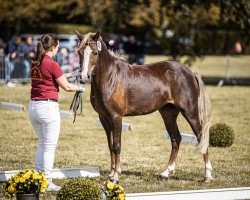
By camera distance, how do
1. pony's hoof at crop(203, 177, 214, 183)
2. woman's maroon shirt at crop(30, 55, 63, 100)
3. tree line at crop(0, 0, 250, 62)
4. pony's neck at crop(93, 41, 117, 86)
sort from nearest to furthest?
woman's maroon shirt at crop(30, 55, 63, 100)
pony's neck at crop(93, 41, 117, 86)
pony's hoof at crop(203, 177, 214, 183)
tree line at crop(0, 0, 250, 62)

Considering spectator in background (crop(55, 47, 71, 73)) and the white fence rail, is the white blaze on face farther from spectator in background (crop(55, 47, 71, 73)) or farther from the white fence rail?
spectator in background (crop(55, 47, 71, 73))

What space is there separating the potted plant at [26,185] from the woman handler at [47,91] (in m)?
1.22

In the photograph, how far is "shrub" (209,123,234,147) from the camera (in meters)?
12.7

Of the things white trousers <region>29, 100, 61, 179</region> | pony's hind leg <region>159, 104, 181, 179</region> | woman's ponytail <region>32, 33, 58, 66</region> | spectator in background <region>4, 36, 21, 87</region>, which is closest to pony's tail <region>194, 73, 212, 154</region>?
pony's hind leg <region>159, 104, 181, 179</region>

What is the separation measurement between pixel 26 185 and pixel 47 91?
1.66 m

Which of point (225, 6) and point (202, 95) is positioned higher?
point (225, 6)

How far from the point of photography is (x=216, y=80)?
30672 mm

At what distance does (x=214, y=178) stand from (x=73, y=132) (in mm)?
5919

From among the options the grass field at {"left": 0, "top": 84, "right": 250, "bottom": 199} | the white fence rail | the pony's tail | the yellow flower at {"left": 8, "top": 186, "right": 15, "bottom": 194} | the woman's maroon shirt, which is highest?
the woman's maroon shirt

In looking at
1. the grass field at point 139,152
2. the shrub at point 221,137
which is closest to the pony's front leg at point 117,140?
the grass field at point 139,152

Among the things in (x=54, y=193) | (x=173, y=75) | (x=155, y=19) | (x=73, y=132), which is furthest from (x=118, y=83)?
(x=155, y=19)

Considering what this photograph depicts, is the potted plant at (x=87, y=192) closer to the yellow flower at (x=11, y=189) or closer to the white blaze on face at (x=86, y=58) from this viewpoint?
the yellow flower at (x=11, y=189)

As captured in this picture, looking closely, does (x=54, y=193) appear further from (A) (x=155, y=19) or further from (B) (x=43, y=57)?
(A) (x=155, y=19)

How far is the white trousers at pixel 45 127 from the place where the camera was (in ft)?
26.5
